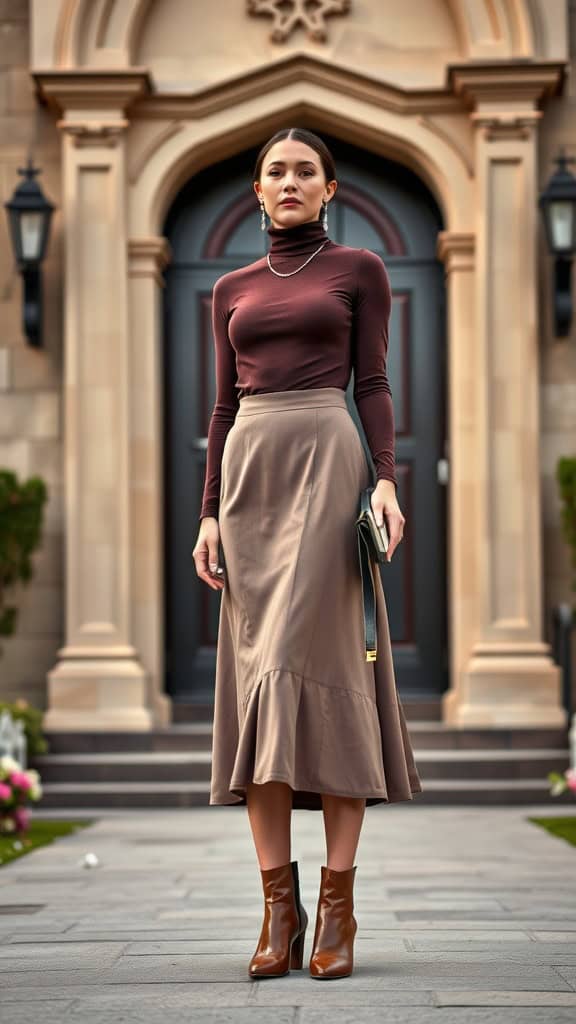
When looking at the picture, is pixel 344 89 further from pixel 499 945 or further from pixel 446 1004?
pixel 446 1004

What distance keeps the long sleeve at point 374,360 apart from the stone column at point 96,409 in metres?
5.28

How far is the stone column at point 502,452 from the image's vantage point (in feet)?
27.3

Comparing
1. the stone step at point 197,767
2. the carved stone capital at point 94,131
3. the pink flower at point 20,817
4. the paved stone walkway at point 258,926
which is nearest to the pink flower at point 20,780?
the pink flower at point 20,817

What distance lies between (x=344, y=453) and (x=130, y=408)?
18.3 feet

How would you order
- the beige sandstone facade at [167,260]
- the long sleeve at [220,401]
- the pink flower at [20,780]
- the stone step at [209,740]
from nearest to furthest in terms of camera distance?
the long sleeve at [220,401] → the pink flower at [20,780] → the stone step at [209,740] → the beige sandstone facade at [167,260]

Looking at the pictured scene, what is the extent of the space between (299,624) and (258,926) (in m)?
1.12

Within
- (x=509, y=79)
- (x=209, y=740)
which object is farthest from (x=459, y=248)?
(x=209, y=740)

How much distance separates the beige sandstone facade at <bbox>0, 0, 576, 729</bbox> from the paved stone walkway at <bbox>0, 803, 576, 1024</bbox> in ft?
6.19

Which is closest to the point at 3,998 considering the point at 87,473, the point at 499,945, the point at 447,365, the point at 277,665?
the point at 277,665

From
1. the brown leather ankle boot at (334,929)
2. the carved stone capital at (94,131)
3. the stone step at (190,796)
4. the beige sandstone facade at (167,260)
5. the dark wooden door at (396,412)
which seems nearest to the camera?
the brown leather ankle boot at (334,929)

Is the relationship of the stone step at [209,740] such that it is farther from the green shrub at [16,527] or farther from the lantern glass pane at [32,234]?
the lantern glass pane at [32,234]

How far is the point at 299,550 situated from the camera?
3102 millimetres

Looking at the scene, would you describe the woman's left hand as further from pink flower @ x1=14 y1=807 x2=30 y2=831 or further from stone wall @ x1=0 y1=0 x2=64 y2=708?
stone wall @ x1=0 y1=0 x2=64 y2=708

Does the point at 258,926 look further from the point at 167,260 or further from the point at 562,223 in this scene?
the point at 167,260
